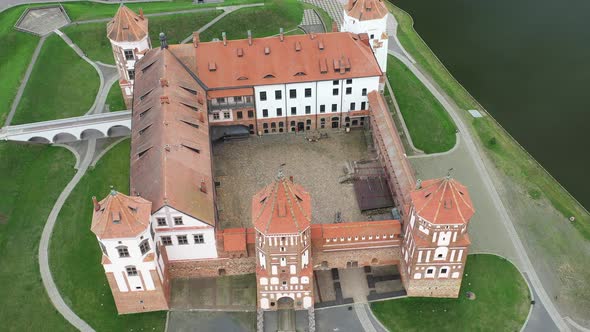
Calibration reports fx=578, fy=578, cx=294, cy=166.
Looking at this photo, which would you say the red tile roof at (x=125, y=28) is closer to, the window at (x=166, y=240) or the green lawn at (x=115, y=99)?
the green lawn at (x=115, y=99)

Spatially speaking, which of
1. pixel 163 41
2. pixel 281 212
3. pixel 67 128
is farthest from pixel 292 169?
pixel 67 128

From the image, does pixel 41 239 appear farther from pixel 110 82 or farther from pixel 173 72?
pixel 110 82

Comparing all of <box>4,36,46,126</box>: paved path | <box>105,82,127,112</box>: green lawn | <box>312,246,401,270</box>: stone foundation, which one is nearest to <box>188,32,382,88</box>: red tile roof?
<box>105,82,127,112</box>: green lawn

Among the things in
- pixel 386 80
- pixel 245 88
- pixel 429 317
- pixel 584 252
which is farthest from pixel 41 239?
pixel 584 252

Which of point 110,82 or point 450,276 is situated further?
point 110,82

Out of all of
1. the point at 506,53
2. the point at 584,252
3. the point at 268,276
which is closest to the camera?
the point at 268,276

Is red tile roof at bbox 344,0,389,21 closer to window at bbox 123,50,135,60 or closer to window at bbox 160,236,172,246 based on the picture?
window at bbox 123,50,135,60
